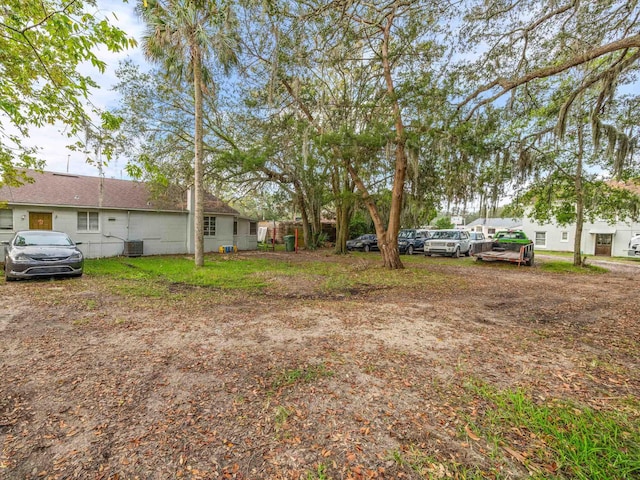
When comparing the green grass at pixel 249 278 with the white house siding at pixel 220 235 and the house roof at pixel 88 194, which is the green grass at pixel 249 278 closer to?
the house roof at pixel 88 194

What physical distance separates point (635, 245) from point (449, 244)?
39.5 feet

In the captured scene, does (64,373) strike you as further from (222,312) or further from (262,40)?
(262,40)

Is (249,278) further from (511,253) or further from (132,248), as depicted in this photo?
(511,253)

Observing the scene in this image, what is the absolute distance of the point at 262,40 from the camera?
9.06 m

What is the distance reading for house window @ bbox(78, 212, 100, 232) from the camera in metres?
12.9

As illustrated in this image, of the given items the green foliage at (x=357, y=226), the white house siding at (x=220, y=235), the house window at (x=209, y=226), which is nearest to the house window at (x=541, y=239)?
the green foliage at (x=357, y=226)

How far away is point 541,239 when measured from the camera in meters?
23.8

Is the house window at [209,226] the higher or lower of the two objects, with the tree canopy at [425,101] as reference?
lower

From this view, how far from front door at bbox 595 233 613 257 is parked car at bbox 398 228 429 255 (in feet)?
40.2

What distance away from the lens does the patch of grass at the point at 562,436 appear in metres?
1.87

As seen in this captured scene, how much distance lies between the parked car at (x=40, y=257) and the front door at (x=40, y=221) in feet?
15.4

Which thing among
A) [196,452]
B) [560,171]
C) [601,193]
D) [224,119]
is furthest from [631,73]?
[224,119]

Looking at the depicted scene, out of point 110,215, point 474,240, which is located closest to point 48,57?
point 110,215

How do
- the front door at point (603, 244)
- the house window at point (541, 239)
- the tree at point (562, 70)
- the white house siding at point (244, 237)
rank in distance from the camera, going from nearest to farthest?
the tree at point (562, 70)
the white house siding at point (244, 237)
the front door at point (603, 244)
the house window at point (541, 239)
